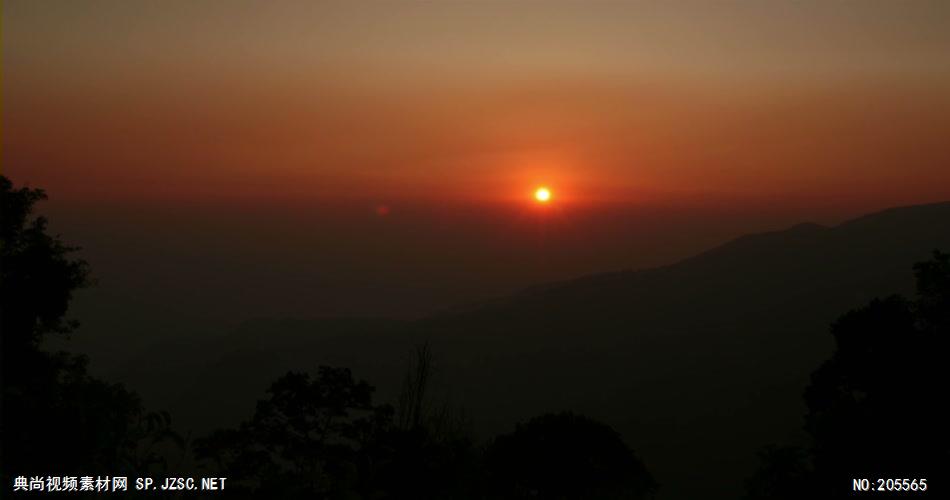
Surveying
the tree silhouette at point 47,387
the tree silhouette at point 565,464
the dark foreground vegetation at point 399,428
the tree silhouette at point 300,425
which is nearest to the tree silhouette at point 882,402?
the dark foreground vegetation at point 399,428

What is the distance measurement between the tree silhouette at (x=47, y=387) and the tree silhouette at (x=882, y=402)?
24218 millimetres

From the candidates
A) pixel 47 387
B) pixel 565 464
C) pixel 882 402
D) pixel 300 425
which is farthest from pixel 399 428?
pixel 882 402

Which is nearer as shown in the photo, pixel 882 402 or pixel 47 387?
pixel 47 387

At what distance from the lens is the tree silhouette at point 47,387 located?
9.66m

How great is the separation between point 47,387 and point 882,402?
1121 inches

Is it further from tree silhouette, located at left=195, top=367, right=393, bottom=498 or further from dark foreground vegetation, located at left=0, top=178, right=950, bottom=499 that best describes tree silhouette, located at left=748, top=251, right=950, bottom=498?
tree silhouette, located at left=195, top=367, right=393, bottom=498

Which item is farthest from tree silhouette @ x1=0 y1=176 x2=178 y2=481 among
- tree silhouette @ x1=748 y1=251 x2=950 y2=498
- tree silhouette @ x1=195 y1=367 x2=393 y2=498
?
tree silhouette @ x1=748 y1=251 x2=950 y2=498

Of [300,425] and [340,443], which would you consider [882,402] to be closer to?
[340,443]

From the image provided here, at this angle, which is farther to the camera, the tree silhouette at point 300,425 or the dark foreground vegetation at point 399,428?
the tree silhouette at point 300,425

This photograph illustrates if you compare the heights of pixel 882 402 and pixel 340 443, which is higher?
pixel 882 402

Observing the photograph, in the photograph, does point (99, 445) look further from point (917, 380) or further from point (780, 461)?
point (917, 380)

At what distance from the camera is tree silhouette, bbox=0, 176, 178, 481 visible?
9656mm

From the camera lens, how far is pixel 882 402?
30688mm

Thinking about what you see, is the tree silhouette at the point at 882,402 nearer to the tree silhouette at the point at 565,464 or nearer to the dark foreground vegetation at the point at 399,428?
the dark foreground vegetation at the point at 399,428
